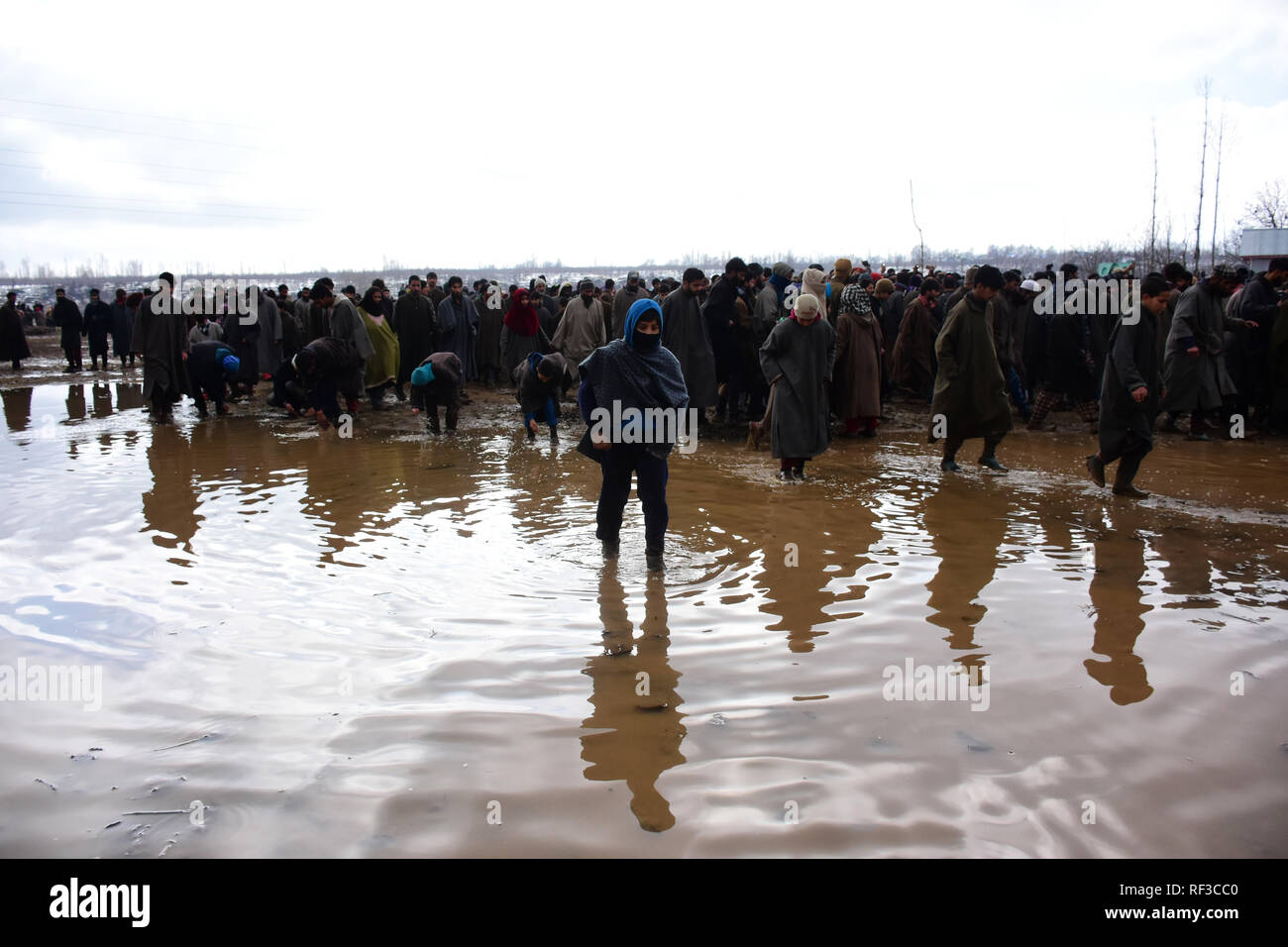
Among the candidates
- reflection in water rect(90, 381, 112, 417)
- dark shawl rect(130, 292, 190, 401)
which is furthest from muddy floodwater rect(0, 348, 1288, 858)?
reflection in water rect(90, 381, 112, 417)

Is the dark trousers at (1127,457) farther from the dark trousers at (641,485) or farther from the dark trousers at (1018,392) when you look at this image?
the dark trousers at (1018,392)

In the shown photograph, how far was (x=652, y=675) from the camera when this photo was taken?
358cm

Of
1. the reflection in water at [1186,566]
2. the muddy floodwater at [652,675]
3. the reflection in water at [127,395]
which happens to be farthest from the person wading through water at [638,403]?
the reflection in water at [127,395]

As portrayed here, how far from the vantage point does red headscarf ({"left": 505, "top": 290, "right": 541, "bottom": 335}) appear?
39.4 feet

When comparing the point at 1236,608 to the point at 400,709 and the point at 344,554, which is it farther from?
the point at 344,554

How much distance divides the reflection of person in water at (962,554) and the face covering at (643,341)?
1860mm

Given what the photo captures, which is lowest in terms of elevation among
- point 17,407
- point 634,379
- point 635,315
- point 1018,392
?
point 17,407

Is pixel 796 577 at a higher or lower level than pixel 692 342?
lower

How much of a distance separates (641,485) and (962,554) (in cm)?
181

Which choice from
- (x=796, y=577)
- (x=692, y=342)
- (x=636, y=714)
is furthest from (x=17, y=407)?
(x=636, y=714)

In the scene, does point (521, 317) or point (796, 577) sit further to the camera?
point (521, 317)

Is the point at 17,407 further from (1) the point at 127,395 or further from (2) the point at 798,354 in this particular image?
(2) the point at 798,354

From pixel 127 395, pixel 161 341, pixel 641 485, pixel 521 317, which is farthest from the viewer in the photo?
pixel 127 395
